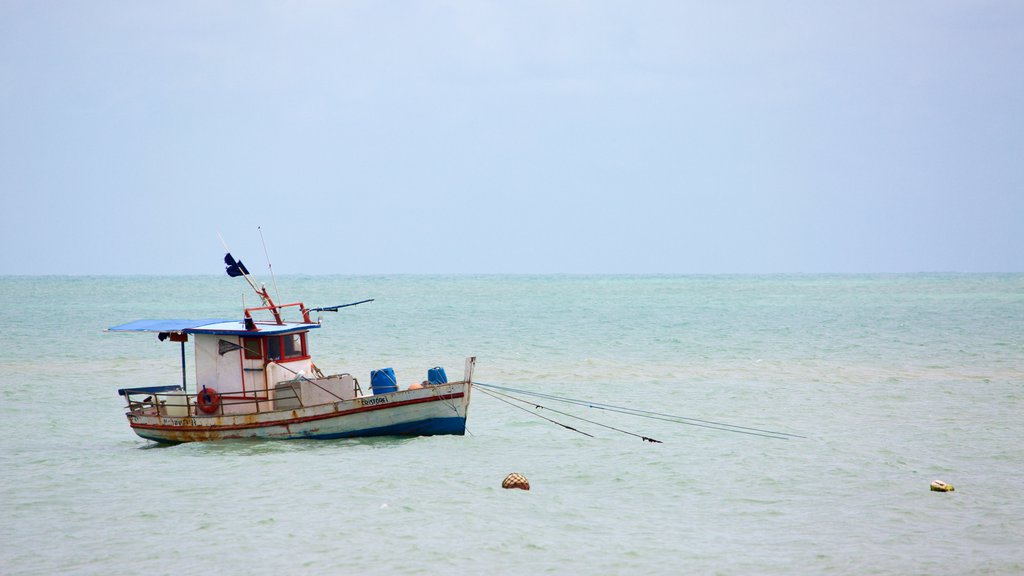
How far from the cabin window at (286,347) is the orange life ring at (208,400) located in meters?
1.36

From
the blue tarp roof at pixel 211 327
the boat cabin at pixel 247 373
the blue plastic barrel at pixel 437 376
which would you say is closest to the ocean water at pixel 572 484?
the boat cabin at pixel 247 373

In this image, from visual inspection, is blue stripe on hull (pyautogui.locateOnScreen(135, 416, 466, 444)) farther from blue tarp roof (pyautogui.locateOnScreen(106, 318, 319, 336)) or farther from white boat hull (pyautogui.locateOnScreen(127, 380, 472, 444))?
blue tarp roof (pyautogui.locateOnScreen(106, 318, 319, 336))

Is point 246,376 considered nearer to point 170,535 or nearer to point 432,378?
point 432,378

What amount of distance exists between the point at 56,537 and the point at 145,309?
76778 mm

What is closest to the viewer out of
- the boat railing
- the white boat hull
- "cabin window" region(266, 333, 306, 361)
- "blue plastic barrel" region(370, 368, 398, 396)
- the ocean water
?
the ocean water

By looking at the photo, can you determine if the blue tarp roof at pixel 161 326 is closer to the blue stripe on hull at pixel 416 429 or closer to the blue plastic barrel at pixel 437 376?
the blue stripe on hull at pixel 416 429

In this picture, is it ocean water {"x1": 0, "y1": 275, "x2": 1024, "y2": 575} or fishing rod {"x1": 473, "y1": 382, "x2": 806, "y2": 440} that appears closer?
ocean water {"x1": 0, "y1": 275, "x2": 1024, "y2": 575}

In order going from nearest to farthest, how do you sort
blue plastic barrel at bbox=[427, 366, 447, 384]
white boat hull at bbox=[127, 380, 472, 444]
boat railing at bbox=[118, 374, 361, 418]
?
white boat hull at bbox=[127, 380, 472, 444], boat railing at bbox=[118, 374, 361, 418], blue plastic barrel at bbox=[427, 366, 447, 384]

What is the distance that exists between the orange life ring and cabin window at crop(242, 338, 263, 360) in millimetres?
1015

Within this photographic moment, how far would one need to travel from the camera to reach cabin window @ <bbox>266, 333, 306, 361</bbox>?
21.2 m

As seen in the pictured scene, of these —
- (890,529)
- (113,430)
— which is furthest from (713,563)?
(113,430)

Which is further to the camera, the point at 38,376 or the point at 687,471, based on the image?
the point at 38,376

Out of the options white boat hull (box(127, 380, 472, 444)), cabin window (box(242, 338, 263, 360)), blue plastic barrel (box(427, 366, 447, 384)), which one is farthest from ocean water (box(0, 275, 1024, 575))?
cabin window (box(242, 338, 263, 360))

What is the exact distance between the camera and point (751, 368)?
36.5m
